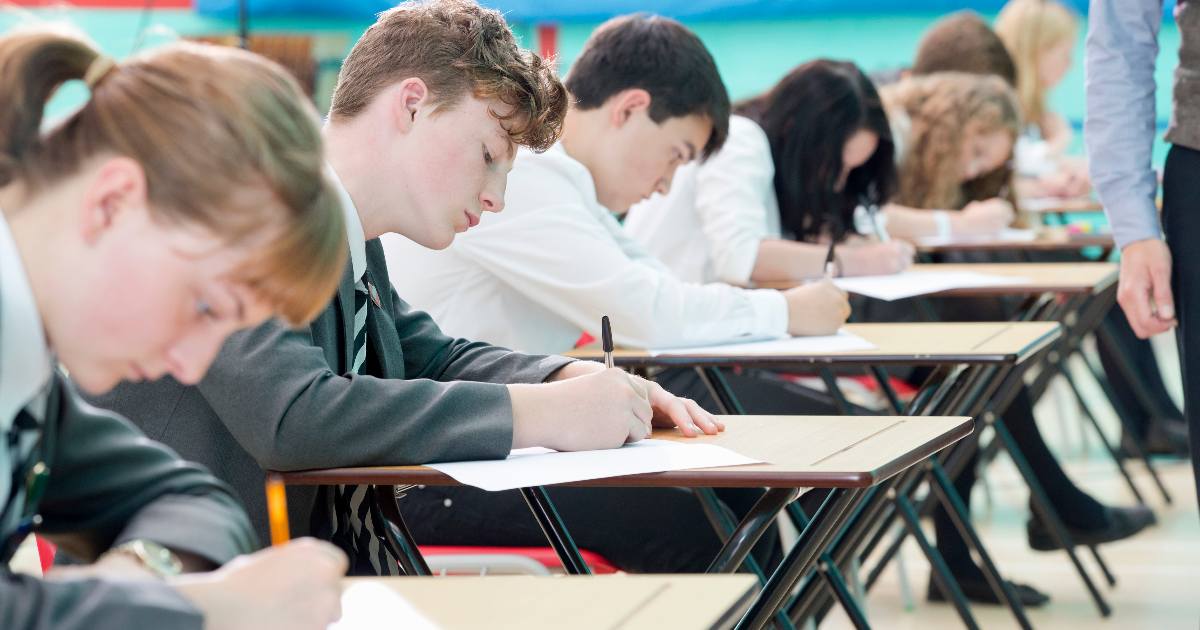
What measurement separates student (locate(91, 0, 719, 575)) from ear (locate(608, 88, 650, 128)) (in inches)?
23.7

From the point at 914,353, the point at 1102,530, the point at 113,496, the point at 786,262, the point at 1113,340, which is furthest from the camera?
the point at 1113,340

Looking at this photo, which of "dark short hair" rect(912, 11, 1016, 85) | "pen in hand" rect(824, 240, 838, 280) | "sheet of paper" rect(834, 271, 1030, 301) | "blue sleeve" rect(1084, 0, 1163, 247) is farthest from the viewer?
"dark short hair" rect(912, 11, 1016, 85)

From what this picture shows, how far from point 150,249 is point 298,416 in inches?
21.0

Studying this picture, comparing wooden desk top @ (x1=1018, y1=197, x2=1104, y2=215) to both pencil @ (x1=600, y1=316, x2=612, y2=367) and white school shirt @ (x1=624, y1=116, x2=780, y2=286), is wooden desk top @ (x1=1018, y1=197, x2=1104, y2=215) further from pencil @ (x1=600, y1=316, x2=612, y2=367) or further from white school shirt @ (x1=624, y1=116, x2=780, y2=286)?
pencil @ (x1=600, y1=316, x2=612, y2=367)

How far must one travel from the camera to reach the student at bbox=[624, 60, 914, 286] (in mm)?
2982

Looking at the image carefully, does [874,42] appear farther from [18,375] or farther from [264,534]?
[18,375]

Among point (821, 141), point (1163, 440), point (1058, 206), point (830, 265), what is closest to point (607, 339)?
point (830, 265)

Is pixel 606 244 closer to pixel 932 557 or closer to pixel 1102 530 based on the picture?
pixel 932 557

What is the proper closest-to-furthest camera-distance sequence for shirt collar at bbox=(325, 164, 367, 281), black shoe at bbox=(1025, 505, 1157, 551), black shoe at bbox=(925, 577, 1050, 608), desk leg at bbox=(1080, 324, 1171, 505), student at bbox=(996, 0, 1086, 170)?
shirt collar at bbox=(325, 164, 367, 281), black shoe at bbox=(925, 577, 1050, 608), black shoe at bbox=(1025, 505, 1157, 551), desk leg at bbox=(1080, 324, 1171, 505), student at bbox=(996, 0, 1086, 170)

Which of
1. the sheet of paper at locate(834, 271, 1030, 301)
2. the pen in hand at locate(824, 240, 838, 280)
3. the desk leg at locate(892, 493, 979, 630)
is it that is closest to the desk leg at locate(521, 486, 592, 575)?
the desk leg at locate(892, 493, 979, 630)

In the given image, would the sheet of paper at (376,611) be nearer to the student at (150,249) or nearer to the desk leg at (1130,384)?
the student at (150,249)

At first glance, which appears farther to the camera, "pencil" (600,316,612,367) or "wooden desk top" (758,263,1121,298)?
"wooden desk top" (758,263,1121,298)

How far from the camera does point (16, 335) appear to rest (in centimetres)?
79

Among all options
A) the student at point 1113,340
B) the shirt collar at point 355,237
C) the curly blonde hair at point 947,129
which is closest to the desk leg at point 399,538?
the shirt collar at point 355,237
